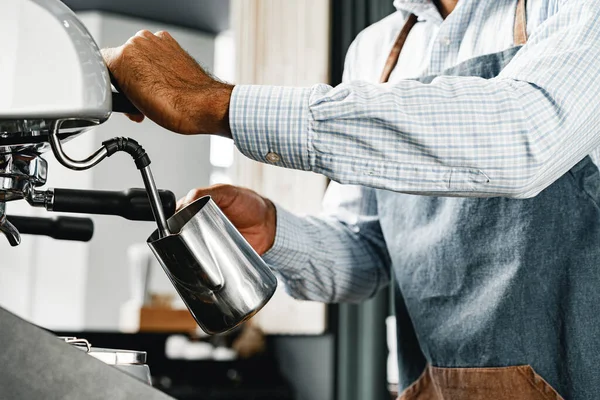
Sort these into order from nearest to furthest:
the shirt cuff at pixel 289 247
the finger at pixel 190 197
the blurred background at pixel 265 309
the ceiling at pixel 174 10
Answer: the finger at pixel 190 197
the shirt cuff at pixel 289 247
the blurred background at pixel 265 309
the ceiling at pixel 174 10

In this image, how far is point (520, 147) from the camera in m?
0.70

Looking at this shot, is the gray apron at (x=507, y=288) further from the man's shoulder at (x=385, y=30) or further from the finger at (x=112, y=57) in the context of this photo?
the finger at (x=112, y=57)

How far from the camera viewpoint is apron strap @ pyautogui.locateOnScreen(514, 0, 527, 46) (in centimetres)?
99

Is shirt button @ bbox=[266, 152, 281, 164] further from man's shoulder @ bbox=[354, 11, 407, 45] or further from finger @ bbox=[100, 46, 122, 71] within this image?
man's shoulder @ bbox=[354, 11, 407, 45]

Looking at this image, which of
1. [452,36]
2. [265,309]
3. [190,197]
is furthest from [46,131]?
[265,309]

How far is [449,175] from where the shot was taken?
0.71 metres

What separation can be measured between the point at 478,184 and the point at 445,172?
0.11ft

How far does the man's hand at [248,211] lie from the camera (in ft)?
3.16

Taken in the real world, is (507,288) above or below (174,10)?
below

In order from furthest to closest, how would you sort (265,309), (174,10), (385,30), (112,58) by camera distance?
(174,10)
(265,309)
(385,30)
(112,58)

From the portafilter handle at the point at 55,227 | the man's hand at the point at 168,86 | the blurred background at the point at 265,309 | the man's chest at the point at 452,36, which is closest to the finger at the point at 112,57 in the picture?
the man's hand at the point at 168,86

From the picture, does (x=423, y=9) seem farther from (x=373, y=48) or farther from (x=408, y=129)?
(x=408, y=129)

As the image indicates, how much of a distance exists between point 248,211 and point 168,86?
38 cm

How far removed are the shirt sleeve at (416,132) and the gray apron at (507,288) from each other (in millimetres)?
225
